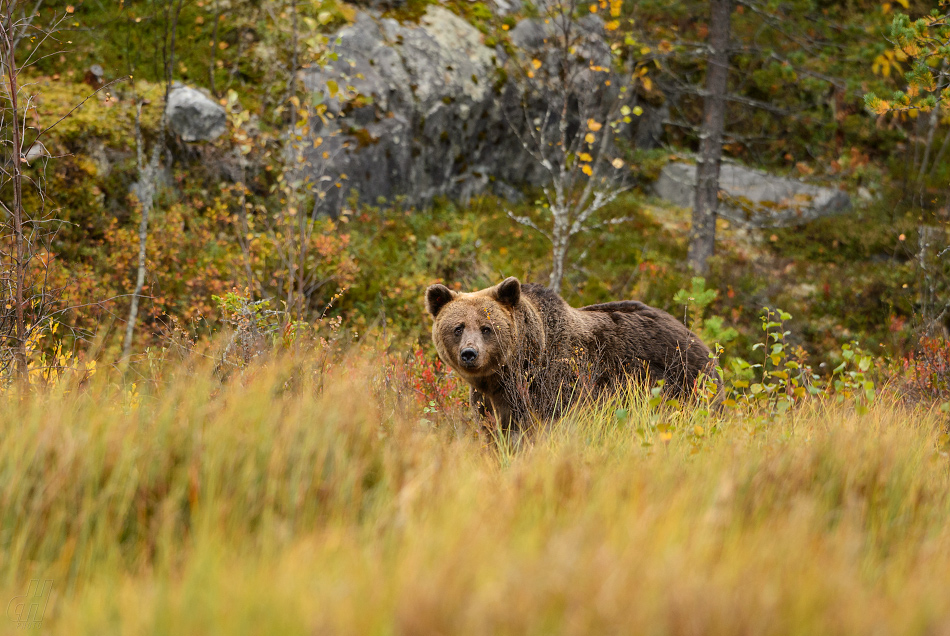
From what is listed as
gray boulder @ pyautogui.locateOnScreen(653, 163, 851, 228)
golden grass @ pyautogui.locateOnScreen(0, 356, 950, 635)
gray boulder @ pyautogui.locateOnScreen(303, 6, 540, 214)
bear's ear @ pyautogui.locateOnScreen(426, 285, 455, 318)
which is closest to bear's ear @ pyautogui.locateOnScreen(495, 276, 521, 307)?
bear's ear @ pyautogui.locateOnScreen(426, 285, 455, 318)

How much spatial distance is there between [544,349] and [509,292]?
56 cm

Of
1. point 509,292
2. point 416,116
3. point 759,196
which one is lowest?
point 509,292

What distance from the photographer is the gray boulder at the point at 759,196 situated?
595 inches

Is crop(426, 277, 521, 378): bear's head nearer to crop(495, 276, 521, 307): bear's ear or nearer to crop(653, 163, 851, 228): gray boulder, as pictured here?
crop(495, 276, 521, 307): bear's ear

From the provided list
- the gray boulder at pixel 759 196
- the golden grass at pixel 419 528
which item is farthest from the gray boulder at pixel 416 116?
the golden grass at pixel 419 528

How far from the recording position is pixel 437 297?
6066mm

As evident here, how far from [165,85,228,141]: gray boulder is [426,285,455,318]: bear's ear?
257 inches

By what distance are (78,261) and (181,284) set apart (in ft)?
4.14

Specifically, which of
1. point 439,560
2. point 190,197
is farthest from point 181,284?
point 439,560

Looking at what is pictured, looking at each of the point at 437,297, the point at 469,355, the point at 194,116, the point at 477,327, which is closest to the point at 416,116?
the point at 194,116

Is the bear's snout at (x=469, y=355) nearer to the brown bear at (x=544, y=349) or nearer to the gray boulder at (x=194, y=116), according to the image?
the brown bear at (x=544, y=349)

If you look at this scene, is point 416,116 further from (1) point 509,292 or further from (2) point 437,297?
(1) point 509,292

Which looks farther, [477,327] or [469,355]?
[477,327]

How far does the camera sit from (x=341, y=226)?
11.4 metres
